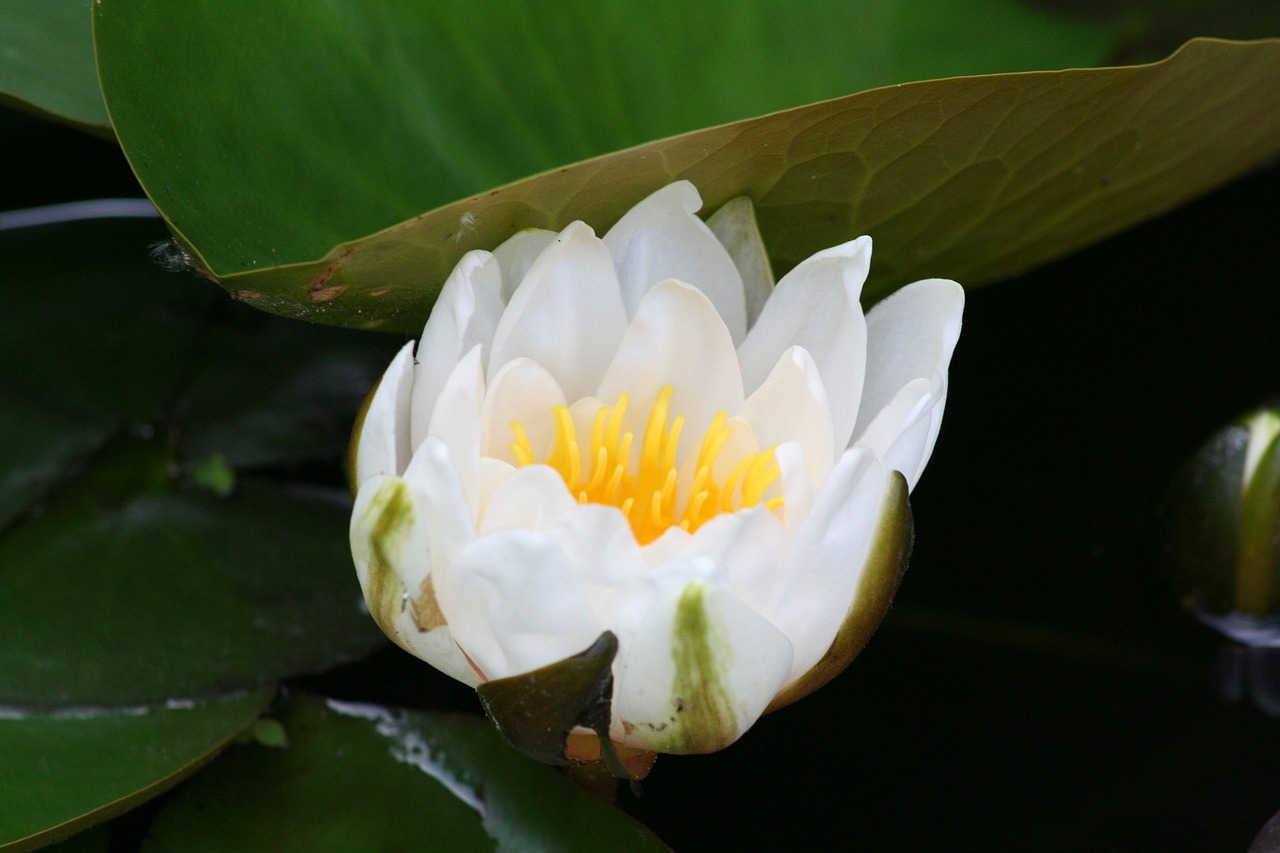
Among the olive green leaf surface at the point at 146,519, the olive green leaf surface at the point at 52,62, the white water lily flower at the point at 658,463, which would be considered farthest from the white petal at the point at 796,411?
the olive green leaf surface at the point at 52,62

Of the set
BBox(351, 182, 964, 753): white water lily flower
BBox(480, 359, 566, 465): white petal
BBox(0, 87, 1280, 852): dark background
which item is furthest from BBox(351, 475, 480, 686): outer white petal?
BBox(0, 87, 1280, 852): dark background

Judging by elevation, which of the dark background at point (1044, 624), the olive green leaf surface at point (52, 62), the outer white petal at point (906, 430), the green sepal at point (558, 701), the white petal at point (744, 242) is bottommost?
the dark background at point (1044, 624)

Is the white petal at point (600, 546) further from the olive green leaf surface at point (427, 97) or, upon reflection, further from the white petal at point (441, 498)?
the olive green leaf surface at point (427, 97)

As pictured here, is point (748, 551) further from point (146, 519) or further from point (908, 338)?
point (146, 519)

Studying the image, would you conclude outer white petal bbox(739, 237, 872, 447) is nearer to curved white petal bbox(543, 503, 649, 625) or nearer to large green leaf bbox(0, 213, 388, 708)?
curved white petal bbox(543, 503, 649, 625)

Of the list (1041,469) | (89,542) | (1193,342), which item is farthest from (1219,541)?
(89,542)
